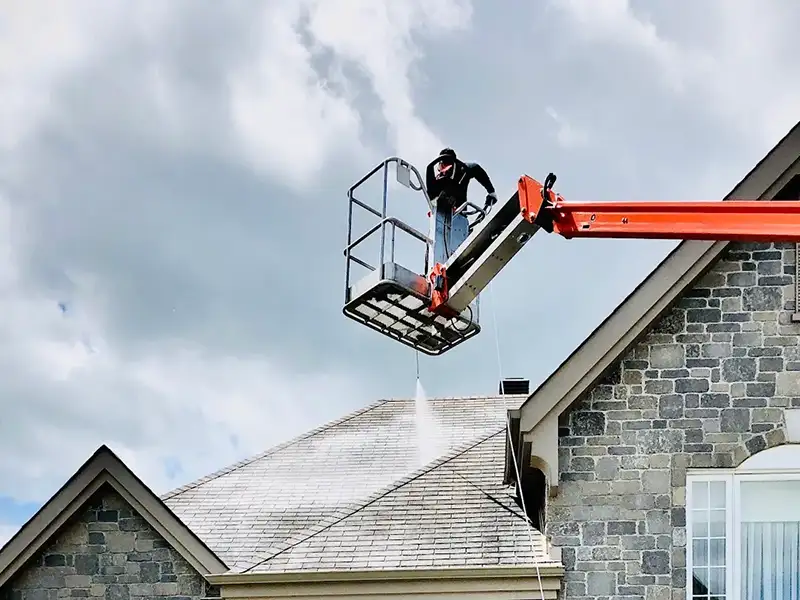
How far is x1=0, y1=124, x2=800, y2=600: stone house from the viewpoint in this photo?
472 inches

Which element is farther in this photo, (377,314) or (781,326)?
(781,326)

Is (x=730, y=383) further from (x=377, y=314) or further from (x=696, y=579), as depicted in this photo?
Result: (x=377, y=314)

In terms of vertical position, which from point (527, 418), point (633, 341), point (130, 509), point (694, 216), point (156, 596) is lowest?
point (156, 596)

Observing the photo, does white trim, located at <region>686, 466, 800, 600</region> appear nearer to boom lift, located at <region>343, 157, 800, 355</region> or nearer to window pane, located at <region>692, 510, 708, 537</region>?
window pane, located at <region>692, 510, 708, 537</region>

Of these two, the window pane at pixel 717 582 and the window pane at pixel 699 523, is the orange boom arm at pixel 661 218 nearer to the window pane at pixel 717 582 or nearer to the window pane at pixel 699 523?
the window pane at pixel 699 523

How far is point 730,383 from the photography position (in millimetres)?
12414

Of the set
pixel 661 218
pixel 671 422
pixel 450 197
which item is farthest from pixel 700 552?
pixel 450 197

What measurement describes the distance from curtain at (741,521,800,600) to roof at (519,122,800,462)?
2000 millimetres

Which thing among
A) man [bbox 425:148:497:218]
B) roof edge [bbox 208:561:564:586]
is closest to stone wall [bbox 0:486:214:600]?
roof edge [bbox 208:561:564:586]

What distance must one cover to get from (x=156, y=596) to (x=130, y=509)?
943mm

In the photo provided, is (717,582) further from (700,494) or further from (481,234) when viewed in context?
(481,234)

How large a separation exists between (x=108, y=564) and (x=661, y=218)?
22.0 ft

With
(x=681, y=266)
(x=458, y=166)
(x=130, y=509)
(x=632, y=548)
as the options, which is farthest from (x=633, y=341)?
(x=130, y=509)

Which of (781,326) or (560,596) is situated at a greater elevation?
(781,326)
